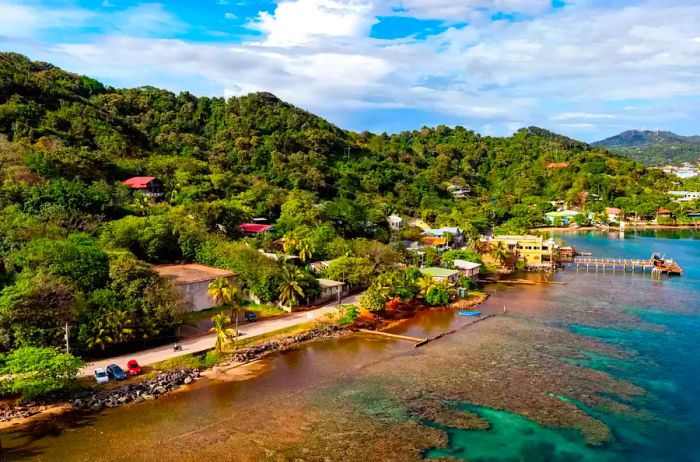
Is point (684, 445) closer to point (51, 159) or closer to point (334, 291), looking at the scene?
point (334, 291)

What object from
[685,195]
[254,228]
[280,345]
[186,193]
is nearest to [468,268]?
[254,228]

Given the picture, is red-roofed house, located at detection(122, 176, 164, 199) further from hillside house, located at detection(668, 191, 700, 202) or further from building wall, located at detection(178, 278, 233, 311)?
hillside house, located at detection(668, 191, 700, 202)

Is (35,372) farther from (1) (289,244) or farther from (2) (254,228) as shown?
(2) (254,228)

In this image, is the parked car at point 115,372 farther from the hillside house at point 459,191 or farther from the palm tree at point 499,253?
the hillside house at point 459,191

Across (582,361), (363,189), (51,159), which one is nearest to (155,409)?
(582,361)

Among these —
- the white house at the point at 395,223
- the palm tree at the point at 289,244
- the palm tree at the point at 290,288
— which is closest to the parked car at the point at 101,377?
the palm tree at the point at 290,288

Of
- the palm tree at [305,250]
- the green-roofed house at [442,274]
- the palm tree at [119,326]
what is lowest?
the palm tree at [119,326]
